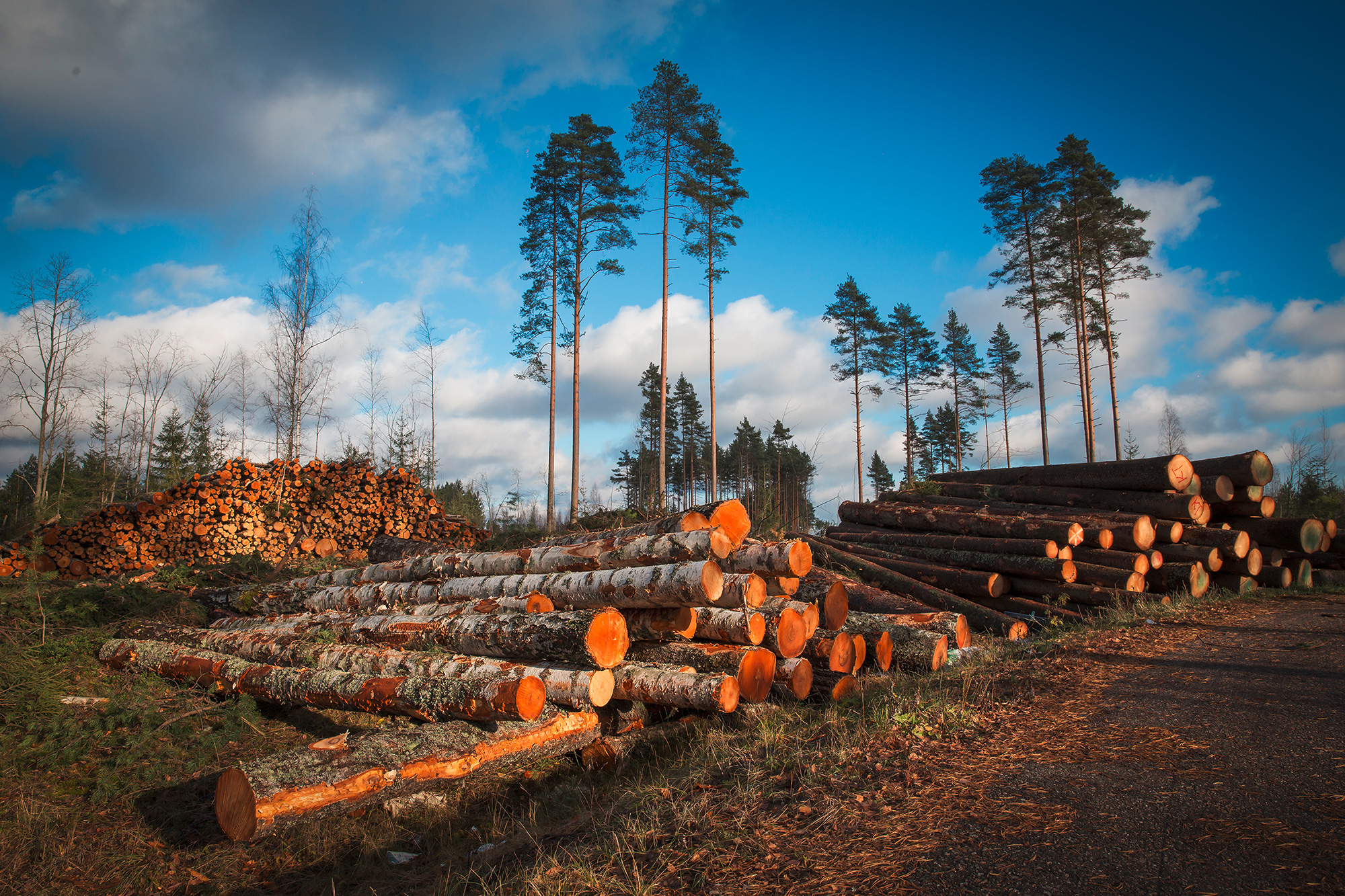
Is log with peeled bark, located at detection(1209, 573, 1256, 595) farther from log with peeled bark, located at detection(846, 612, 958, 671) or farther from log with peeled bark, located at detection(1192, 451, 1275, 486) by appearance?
log with peeled bark, located at detection(846, 612, 958, 671)

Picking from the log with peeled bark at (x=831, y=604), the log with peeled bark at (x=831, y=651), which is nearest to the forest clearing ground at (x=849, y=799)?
the log with peeled bark at (x=831, y=651)

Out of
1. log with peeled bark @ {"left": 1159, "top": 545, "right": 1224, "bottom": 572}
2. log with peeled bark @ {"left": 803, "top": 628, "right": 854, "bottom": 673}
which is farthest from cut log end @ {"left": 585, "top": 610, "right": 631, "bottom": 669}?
log with peeled bark @ {"left": 1159, "top": 545, "right": 1224, "bottom": 572}

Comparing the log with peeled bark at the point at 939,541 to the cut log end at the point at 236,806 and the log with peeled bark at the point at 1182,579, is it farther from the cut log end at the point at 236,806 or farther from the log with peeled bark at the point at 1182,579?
the cut log end at the point at 236,806

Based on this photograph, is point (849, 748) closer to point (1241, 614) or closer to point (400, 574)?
point (400, 574)

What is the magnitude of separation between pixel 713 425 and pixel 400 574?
1468cm

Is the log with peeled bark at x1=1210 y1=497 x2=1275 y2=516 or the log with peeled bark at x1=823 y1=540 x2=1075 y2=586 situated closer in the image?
the log with peeled bark at x1=823 y1=540 x2=1075 y2=586

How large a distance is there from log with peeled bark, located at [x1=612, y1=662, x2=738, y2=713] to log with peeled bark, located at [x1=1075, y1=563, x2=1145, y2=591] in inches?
274

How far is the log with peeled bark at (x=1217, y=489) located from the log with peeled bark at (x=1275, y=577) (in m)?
1.30

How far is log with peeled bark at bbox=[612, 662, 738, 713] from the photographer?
4.89 metres

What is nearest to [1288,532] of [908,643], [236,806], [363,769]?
[908,643]

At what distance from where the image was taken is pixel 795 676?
19.0ft

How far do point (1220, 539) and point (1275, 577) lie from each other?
174 cm

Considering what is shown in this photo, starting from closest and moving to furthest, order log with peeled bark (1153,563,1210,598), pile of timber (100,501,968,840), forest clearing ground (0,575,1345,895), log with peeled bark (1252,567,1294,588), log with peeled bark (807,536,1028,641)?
forest clearing ground (0,575,1345,895) < pile of timber (100,501,968,840) < log with peeled bark (807,536,1028,641) < log with peeled bark (1153,563,1210,598) < log with peeled bark (1252,567,1294,588)

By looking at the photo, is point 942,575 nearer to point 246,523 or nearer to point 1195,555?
point 1195,555
